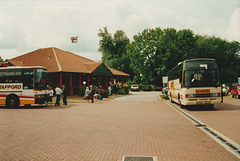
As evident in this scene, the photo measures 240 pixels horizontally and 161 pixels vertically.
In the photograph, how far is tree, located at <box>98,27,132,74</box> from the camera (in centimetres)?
6266

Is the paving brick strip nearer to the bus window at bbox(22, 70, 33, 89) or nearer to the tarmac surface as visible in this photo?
the tarmac surface

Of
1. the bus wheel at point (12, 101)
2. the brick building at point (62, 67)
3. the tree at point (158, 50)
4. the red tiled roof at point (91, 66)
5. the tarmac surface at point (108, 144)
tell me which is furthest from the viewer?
the tree at point (158, 50)

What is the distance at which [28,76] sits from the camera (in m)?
17.7

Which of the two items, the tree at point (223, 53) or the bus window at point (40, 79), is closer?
the bus window at point (40, 79)

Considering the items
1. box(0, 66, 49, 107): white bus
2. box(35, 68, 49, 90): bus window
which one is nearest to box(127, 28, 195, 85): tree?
box(35, 68, 49, 90): bus window

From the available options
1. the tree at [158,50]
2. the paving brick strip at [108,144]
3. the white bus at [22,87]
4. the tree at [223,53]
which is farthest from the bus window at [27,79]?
the tree at [223,53]

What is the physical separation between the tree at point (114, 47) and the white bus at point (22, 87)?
4431cm

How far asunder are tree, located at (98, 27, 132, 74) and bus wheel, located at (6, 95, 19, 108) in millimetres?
44922

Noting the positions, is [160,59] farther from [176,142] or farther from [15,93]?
[176,142]

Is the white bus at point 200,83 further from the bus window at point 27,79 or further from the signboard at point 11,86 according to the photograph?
the signboard at point 11,86

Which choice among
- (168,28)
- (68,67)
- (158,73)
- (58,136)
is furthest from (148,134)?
(168,28)

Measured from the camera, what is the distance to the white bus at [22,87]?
17531 mm

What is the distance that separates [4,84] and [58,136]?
12988 millimetres

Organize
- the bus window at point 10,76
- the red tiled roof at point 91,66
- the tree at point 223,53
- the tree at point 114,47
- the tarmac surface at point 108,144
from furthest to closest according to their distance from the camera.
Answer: the tree at point 114,47 → the tree at point 223,53 → the red tiled roof at point 91,66 → the bus window at point 10,76 → the tarmac surface at point 108,144
